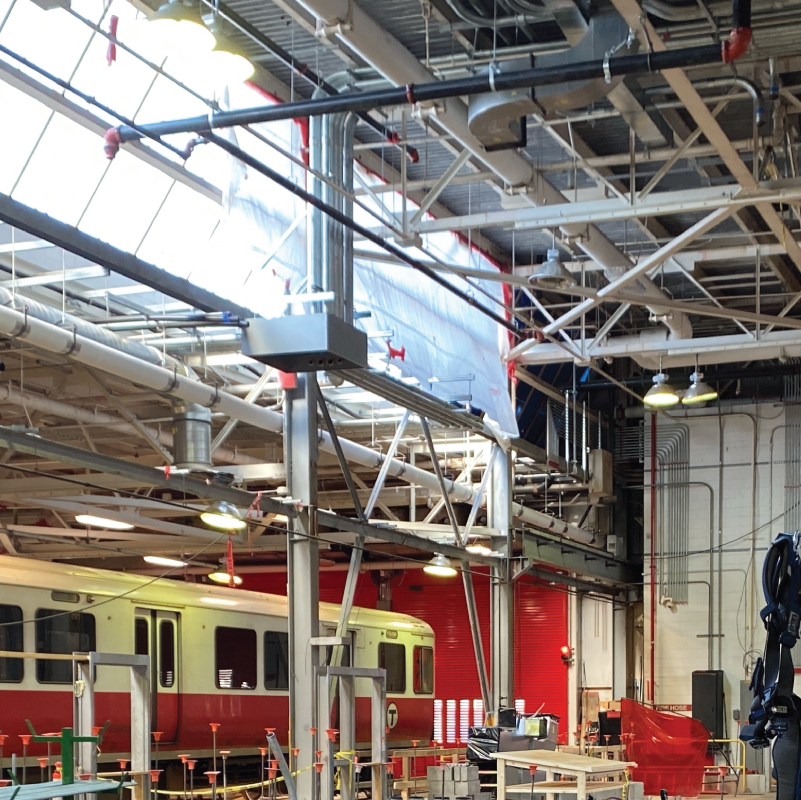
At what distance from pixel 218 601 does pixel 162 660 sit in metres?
1.64

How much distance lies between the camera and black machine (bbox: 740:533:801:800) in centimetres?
1091

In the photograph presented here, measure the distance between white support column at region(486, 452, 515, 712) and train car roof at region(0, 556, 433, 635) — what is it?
2969 millimetres

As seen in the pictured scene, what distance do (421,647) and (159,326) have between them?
12.9 metres

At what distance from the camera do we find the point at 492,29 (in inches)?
546

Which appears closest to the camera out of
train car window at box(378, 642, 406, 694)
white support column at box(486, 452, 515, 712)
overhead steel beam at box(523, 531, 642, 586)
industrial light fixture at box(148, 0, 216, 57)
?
industrial light fixture at box(148, 0, 216, 57)

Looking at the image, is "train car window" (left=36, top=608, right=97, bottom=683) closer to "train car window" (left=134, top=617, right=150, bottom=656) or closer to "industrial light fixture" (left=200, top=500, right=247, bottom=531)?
"train car window" (left=134, top=617, right=150, bottom=656)

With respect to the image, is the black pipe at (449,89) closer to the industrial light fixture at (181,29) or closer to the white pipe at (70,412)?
the industrial light fixture at (181,29)

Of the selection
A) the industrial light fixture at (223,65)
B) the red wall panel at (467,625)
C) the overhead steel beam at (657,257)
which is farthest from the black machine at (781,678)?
the red wall panel at (467,625)

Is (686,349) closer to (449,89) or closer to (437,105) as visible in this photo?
(437,105)

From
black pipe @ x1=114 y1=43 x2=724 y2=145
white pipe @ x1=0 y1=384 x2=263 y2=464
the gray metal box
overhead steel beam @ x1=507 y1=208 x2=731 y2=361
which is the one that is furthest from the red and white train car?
black pipe @ x1=114 y1=43 x2=724 y2=145

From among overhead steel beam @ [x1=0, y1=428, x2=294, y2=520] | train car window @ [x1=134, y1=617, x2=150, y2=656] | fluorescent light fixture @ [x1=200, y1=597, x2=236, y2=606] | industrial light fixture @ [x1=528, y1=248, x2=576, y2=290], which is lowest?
train car window @ [x1=134, y1=617, x2=150, y2=656]

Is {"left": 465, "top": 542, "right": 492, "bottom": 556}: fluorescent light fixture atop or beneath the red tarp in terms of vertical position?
atop

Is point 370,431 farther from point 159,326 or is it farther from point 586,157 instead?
point 159,326

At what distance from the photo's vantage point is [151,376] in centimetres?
1408
